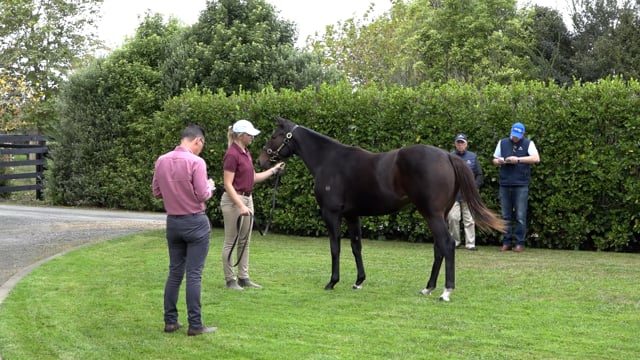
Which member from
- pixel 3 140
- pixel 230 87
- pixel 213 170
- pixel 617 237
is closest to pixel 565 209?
pixel 617 237

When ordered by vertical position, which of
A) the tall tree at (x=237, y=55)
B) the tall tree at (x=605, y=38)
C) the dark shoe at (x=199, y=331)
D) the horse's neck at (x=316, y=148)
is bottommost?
the dark shoe at (x=199, y=331)

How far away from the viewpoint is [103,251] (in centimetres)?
1321

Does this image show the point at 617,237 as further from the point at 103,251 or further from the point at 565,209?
the point at 103,251

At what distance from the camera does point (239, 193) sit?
380 inches

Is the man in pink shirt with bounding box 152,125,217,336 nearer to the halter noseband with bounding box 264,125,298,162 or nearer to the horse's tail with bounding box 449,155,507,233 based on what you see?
the halter noseband with bounding box 264,125,298,162

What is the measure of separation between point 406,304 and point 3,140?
19.6 m

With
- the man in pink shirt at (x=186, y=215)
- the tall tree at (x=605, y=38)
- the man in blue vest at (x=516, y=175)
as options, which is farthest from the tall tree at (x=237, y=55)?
the tall tree at (x=605, y=38)

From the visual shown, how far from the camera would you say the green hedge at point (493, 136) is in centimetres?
1334

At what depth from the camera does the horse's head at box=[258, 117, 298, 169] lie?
33.9 ft

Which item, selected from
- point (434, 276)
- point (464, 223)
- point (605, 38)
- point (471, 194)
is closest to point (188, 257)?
point (434, 276)

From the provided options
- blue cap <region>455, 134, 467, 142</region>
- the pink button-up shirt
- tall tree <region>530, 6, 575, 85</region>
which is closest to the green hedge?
blue cap <region>455, 134, 467, 142</region>

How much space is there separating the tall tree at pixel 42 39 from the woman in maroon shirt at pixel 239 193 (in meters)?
38.2

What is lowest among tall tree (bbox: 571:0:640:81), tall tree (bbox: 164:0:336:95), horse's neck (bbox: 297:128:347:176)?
horse's neck (bbox: 297:128:347:176)

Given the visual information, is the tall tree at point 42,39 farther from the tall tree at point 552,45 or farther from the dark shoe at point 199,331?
the dark shoe at point 199,331
